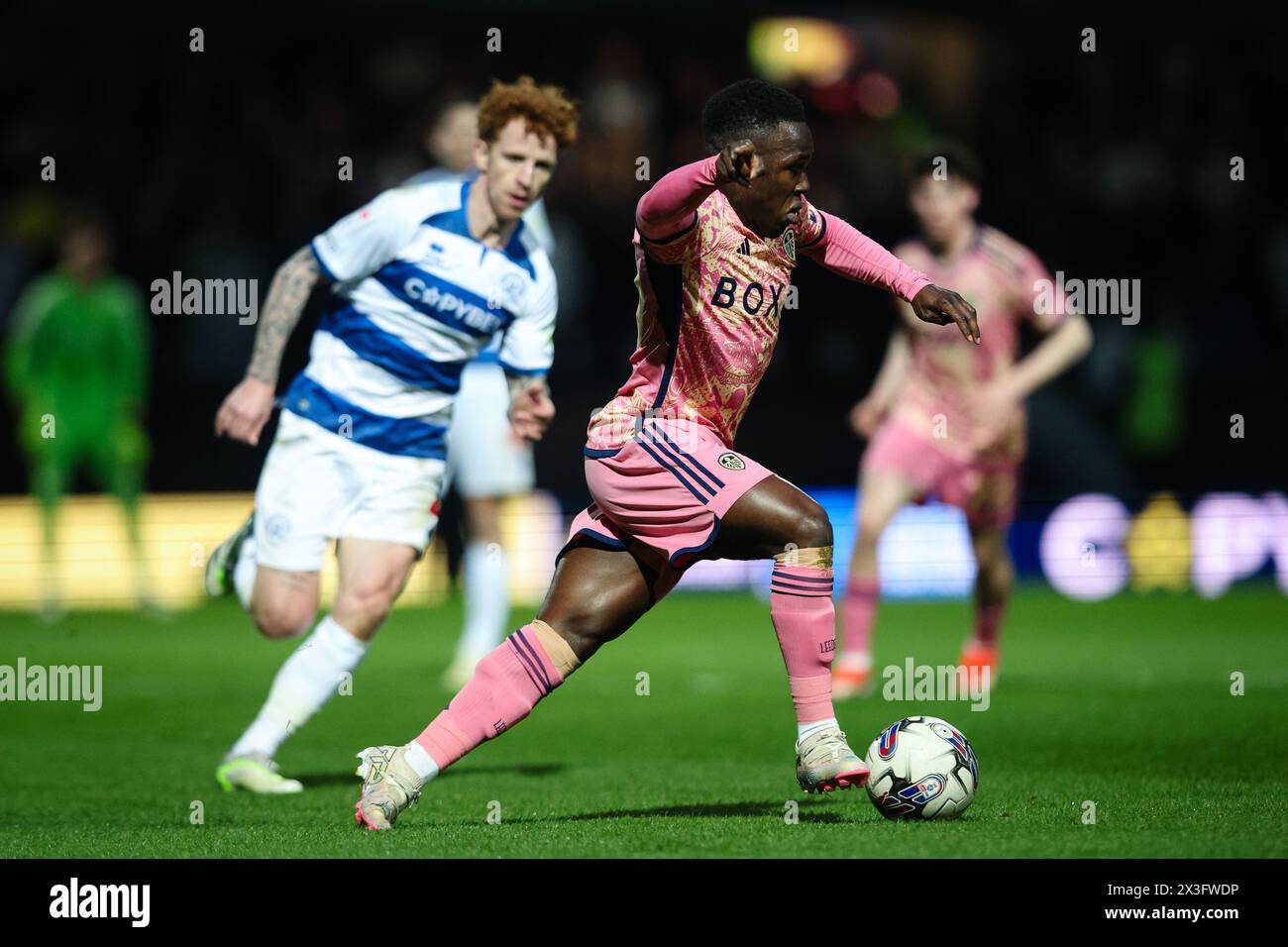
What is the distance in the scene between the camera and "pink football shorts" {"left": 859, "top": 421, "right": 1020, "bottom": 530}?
31.5ft

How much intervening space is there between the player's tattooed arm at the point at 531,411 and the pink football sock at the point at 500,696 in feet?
3.62

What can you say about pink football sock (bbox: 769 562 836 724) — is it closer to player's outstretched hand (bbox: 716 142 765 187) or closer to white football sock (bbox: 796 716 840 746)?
white football sock (bbox: 796 716 840 746)

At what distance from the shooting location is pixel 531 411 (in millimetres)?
6375

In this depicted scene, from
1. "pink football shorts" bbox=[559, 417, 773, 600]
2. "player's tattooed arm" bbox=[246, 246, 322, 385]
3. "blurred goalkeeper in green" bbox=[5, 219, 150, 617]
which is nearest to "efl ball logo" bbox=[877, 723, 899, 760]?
"pink football shorts" bbox=[559, 417, 773, 600]

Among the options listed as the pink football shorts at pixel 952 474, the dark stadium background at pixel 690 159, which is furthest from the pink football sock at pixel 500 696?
the dark stadium background at pixel 690 159

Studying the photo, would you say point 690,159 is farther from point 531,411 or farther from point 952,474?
point 531,411

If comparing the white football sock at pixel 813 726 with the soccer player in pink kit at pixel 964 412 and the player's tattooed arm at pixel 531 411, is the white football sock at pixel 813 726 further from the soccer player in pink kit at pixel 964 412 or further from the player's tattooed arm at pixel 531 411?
the soccer player in pink kit at pixel 964 412

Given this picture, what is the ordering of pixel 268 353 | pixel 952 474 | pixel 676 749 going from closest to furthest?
pixel 268 353 → pixel 676 749 → pixel 952 474

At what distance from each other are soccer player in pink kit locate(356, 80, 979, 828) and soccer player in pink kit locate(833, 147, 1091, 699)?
4029 mm

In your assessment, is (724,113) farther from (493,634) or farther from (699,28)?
(699,28)

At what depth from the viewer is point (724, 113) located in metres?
5.06

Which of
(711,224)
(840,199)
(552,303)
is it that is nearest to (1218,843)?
(711,224)

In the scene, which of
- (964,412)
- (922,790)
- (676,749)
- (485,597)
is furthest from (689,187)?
(485,597)

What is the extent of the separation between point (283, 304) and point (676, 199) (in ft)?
7.14
